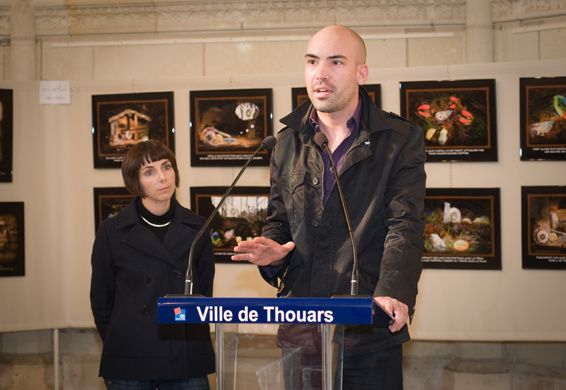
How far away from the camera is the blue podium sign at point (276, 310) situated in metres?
2.13

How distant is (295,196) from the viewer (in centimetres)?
301

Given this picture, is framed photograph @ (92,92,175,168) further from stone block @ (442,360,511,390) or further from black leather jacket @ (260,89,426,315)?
black leather jacket @ (260,89,426,315)

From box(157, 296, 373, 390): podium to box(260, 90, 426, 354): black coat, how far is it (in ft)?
2.02

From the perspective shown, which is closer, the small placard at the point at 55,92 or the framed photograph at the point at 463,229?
the framed photograph at the point at 463,229

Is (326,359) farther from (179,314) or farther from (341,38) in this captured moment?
(341,38)

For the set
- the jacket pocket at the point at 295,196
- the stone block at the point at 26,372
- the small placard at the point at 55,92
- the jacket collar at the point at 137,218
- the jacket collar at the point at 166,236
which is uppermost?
the small placard at the point at 55,92

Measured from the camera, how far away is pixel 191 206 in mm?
5594

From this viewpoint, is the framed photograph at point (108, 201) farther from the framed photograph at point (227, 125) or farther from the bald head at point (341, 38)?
the bald head at point (341, 38)

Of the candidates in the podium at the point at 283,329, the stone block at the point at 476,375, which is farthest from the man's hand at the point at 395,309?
the stone block at the point at 476,375

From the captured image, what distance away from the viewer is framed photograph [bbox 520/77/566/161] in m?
5.14

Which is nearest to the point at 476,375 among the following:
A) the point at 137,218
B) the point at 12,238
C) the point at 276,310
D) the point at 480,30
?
the point at 480,30

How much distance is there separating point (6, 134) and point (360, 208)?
358cm

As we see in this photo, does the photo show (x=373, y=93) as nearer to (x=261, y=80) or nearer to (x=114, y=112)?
(x=261, y=80)

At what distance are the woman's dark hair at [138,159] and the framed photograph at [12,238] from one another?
186cm
